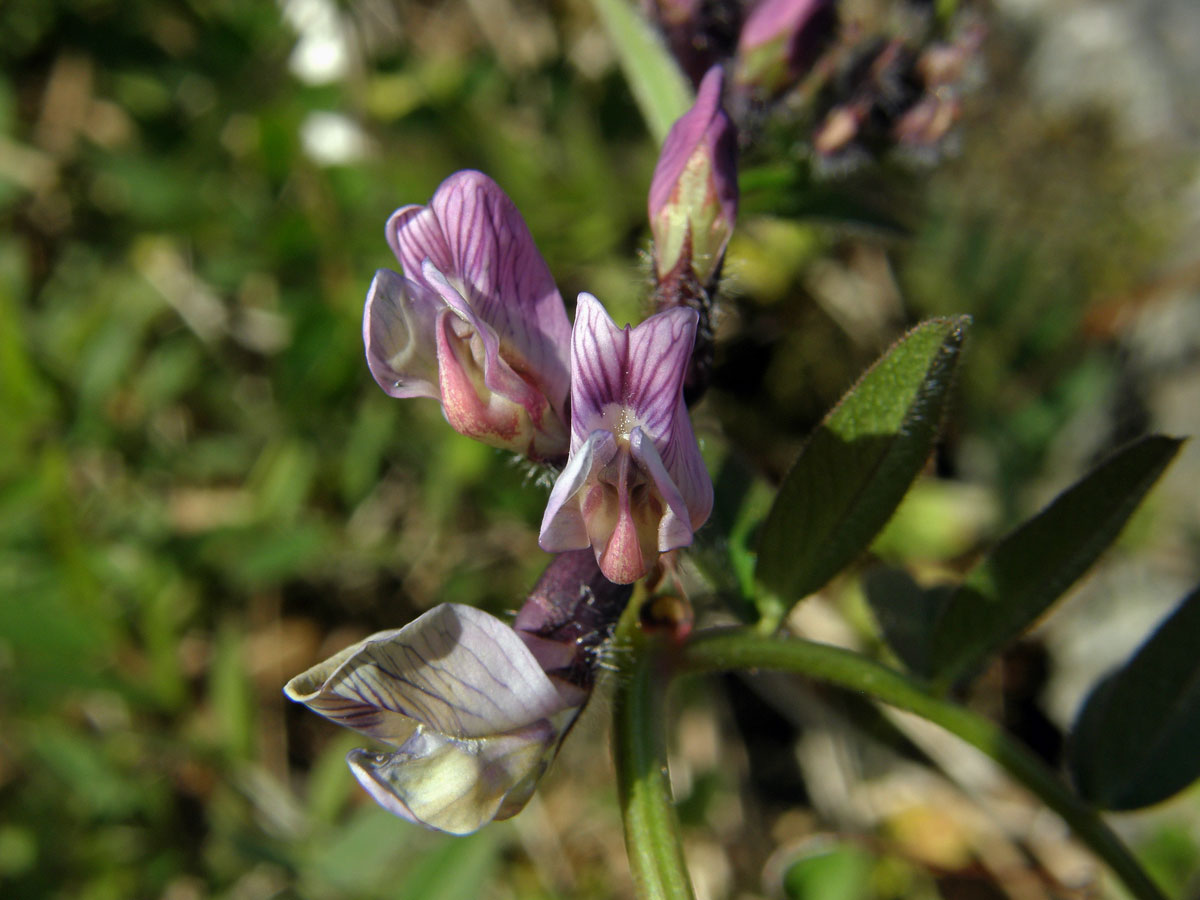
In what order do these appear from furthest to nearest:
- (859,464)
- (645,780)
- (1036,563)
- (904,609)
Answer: (904,609)
(1036,563)
(859,464)
(645,780)

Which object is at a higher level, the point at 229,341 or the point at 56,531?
the point at 229,341

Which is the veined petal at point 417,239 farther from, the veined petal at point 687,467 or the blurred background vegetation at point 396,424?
the blurred background vegetation at point 396,424

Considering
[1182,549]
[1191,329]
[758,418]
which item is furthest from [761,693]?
[1191,329]

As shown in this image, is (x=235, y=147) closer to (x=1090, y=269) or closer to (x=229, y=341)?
(x=229, y=341)

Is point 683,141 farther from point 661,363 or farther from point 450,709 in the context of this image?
point 450,709

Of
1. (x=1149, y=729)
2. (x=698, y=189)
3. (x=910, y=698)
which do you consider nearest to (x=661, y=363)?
(x=698, y=189)

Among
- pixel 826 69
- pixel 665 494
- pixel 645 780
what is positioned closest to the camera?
pixel 665 494
